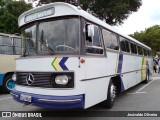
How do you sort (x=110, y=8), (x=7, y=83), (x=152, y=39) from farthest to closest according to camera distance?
(x=152, y=39) → (x=110, y=8) → (x=7, y=83)

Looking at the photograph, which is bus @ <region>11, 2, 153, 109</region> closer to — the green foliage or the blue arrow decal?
the blue arrow decal

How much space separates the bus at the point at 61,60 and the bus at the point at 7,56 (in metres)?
4.02

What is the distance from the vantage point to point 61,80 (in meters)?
5.53

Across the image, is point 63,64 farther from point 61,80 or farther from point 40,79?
point 40,79

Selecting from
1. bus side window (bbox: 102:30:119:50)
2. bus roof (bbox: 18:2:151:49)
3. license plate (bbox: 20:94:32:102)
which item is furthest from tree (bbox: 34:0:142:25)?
license plate (bbox: 20:94:32:102)

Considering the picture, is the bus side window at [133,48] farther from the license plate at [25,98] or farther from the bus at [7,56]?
the license plate at [25,98]

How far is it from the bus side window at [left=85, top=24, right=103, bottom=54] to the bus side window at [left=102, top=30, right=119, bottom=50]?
498mm

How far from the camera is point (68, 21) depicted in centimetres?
597

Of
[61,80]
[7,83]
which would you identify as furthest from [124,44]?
[7,83]

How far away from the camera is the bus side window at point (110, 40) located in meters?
7.53

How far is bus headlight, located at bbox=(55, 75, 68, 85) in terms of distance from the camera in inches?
217

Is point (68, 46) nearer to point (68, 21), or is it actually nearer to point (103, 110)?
point (68, 21)

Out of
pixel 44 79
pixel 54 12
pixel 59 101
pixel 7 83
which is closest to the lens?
pixel 59 101

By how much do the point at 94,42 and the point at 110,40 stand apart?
159cm
